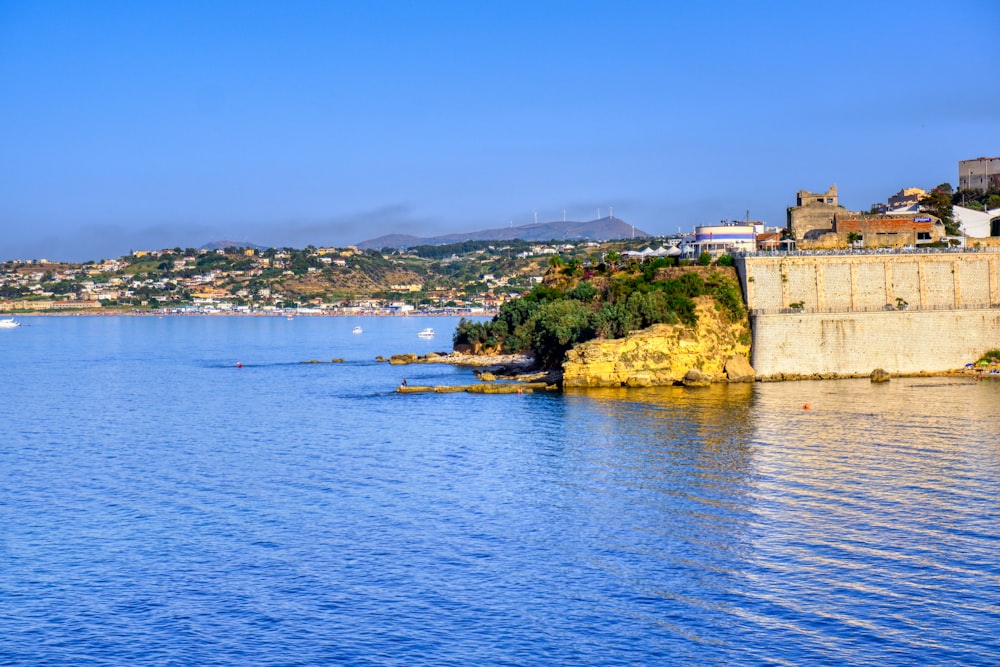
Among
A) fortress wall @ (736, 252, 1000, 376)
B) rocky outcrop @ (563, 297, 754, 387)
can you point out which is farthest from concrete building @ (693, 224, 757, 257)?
rocky outcrop @ (563, 297, 754, 387)

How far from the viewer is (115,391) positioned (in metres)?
58.4

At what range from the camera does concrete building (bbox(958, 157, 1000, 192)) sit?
93250mm

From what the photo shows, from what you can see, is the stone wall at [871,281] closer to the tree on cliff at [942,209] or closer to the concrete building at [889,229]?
the concrete building at [889,229]

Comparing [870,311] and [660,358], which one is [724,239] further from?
[660,358]

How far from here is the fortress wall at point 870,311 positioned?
53.5 metres

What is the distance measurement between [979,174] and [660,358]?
181ft

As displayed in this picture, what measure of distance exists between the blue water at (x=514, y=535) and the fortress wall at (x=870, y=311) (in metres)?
7.53

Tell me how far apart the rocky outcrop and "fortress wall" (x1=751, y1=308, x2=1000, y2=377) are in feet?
4.78

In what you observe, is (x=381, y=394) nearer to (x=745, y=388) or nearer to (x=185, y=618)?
(x=745, y=388)

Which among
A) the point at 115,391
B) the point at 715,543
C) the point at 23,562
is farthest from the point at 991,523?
the point at 115,391

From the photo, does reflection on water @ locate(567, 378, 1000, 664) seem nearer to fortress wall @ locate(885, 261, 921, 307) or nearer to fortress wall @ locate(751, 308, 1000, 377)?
fortress wall @ locate(751, 308, 1000, 377)

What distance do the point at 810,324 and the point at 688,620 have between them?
3665 cm

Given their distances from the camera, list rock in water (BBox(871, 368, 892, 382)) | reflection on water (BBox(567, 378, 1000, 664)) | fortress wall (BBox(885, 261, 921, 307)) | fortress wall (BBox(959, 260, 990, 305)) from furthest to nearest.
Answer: fortress wall (BBox(959, 260, 990, 305)), fortress wall (BBox(885, 261, 921, 307)), rock in water (BBox(871, 368, 892, 382)), reflection on water (BBox(567, 378, 1000, 664))

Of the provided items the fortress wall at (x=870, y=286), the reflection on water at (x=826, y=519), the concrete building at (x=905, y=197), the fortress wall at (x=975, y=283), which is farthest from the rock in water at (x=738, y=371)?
the concrete building at (x=905, y=197)
